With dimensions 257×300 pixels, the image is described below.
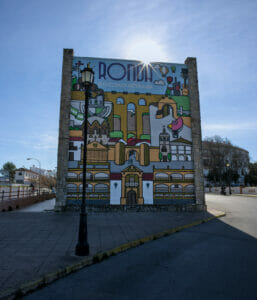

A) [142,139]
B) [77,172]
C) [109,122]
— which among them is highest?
[109,122]

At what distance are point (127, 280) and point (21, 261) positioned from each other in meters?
2.67

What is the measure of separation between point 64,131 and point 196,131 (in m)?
10.1

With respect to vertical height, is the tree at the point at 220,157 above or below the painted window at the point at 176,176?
above

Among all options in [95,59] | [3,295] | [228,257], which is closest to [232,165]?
[95,59]

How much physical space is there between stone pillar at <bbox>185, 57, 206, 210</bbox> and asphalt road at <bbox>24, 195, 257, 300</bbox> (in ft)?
30.0

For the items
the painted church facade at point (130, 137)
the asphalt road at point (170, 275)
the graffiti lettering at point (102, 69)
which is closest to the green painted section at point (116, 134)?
the painted church facade at point (130, 137)

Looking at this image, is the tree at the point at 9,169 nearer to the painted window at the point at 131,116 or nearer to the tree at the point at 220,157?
the tree at the point at 220,157

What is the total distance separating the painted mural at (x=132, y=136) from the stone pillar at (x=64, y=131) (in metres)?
0.35

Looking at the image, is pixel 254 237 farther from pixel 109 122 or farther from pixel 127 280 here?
pixel 109 122

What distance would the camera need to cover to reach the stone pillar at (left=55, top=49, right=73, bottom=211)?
49.1 ft

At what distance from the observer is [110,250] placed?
6156 mm

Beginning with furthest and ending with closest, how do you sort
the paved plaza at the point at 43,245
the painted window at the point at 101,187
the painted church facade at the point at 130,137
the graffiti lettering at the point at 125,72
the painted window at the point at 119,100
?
the graffiti lettering at the point at 125,72, the painted window at the point at 119,100, the painted church facade at the point at 130,137, the painted window at the point at 101,187, the paved plaza at the point at 43,245

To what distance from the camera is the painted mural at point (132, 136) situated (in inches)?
614

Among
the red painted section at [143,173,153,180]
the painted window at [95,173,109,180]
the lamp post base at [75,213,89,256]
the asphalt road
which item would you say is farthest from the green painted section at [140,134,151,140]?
the lamp post base at [75,213,89,256]
